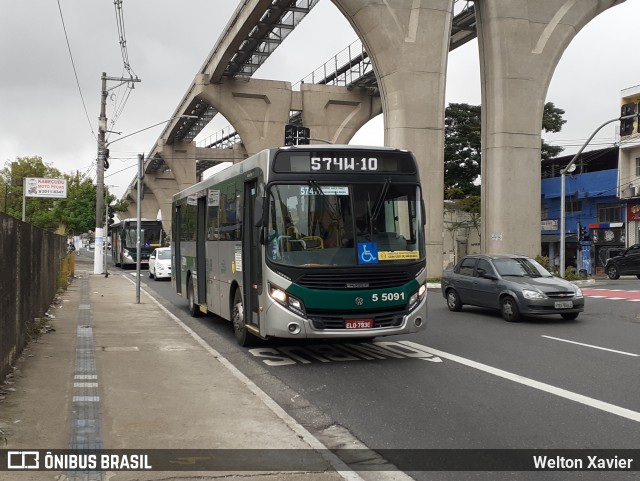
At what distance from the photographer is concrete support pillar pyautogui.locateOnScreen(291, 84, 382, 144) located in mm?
53031

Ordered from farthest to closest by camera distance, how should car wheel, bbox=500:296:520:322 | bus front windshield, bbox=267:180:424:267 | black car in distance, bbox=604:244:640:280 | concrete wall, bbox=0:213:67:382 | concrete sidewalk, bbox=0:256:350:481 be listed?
1. black car in distance, bbox=604:244:640:280
2. car wheel, bbox=500:296:520:322
3. bus front windshield, bbox=267:180:424:267
4. concrete wall, bbox=0:213:67:382
5. concrete sidewalk, bbox=0:256:350:481

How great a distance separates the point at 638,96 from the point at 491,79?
15.7m

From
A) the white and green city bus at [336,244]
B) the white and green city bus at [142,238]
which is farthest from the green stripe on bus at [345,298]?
the white and green city bus at [142,238]

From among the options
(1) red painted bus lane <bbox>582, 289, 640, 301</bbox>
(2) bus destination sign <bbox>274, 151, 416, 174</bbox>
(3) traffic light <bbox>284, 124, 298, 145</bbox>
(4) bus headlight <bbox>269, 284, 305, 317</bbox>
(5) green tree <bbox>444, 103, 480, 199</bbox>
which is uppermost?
(5) green tree <bbox>444, 103, 480, 199</bbox>

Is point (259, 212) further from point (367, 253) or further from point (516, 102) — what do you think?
point (516, 102)

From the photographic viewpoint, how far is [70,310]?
16406 millimetres

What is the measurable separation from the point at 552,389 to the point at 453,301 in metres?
9.47

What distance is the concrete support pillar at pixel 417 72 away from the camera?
3192 centimetres

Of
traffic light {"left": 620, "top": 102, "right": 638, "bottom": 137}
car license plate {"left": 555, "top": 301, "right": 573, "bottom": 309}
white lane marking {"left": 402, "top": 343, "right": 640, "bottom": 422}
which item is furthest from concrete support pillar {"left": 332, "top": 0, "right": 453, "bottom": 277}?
white lane marking {"left": 402, "top": 343, "right": 640, "bottom": 422}

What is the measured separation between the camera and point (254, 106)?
52250mm

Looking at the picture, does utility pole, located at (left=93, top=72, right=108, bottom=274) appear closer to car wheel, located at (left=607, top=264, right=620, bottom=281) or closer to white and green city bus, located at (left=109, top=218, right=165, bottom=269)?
white and green city bus, located at (left=109, top=218, right=165, bottom=269)

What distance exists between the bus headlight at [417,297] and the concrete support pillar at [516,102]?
25158 mm

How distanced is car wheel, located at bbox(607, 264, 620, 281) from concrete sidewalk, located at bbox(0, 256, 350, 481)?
95.5ft

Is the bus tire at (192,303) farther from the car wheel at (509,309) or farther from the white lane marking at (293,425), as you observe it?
the car wheel at (509,309)
